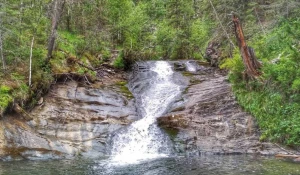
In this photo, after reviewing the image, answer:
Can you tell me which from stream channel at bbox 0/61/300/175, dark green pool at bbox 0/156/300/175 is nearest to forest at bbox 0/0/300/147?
dark green pool at bbox 0/156/300/175

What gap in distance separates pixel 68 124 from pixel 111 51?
37.8ft

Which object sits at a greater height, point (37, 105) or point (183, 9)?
point (183, 9)

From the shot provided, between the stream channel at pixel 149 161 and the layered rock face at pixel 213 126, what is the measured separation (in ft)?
2.19

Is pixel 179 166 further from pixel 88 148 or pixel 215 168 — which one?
pixel 88 148

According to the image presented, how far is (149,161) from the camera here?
42.7ft

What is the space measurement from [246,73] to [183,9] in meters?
17.8

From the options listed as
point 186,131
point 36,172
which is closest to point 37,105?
point 36,172

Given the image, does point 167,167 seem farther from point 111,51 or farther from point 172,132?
point 111,51

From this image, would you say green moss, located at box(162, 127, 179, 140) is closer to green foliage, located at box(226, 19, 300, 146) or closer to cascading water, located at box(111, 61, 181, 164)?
cascading water, located at box(111, 61, 181, 164)

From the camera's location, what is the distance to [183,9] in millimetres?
33156

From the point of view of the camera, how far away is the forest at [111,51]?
14.5 meters

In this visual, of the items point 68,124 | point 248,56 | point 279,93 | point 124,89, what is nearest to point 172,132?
point 68,124

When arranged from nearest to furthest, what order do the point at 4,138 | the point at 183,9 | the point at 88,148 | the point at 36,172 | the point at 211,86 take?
the point at 36,172, the point at 4,138, the point at 88,148, the point at 211,86, the point at 183,9

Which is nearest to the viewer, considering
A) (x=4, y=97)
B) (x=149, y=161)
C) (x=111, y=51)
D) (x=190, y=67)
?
(x=149, y=161)
